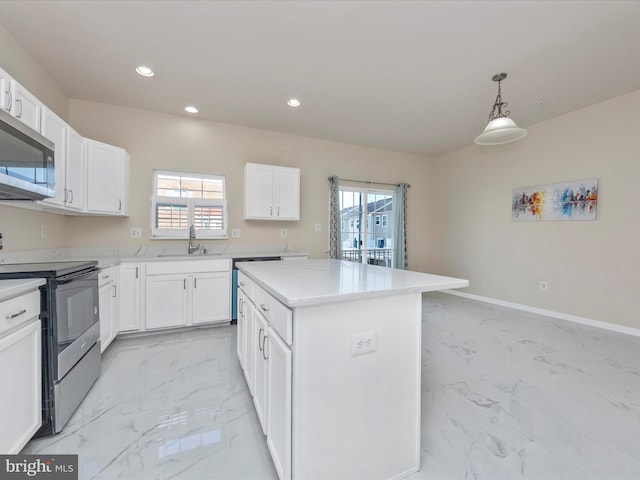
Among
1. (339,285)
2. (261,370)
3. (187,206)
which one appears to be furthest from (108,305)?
(339,285)

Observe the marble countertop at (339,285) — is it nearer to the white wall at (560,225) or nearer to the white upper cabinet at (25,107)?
the white upper cabinet at (25,107)

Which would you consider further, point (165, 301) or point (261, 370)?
point (165, 301)

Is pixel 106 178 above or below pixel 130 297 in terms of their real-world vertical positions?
above

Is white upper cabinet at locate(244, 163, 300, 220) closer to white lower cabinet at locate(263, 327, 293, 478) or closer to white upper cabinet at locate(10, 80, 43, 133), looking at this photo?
white upper cabinet at locate(10, 80, 43, 133)

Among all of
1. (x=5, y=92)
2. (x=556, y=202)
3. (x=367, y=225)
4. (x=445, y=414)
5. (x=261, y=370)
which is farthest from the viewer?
(x=367, y=225)

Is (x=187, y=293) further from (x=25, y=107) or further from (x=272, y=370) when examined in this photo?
(x=272, y=370)

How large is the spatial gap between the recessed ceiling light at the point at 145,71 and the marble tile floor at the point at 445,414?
2.78 metres

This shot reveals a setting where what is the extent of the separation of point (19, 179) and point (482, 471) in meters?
2.97

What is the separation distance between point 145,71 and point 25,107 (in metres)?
1.17

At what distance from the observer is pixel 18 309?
52.0 inches

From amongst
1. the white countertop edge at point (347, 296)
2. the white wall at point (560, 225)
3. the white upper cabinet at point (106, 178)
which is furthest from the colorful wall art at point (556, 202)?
the white upper cabinet at point (106, 178)

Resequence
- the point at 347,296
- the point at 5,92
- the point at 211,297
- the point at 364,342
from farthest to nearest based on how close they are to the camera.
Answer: the point at 211,297 → the point at 5,92 → the point at 364,342 → the point at 347,296

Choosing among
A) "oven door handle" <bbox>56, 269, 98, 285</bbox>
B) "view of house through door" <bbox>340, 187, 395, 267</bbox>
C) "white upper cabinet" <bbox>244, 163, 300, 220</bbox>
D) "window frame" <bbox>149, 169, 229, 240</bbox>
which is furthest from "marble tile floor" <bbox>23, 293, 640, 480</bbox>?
"view of house through door" <bbox>340, 187, 395, 267</bbox>

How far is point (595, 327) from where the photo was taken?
3.34 meters
